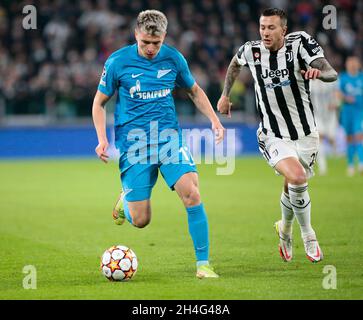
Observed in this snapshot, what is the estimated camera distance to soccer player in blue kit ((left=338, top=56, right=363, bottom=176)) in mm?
17125

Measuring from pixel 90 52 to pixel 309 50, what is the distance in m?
16.4

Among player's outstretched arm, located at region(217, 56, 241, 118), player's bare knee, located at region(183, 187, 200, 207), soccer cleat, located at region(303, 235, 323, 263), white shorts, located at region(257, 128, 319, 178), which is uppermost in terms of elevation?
player's outstretched arm, located at region(217, 56, 241, 118)

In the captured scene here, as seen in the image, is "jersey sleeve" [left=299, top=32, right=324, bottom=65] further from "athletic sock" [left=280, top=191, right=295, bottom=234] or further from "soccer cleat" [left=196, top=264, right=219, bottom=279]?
"soccer cleat" [left=196, top=264, right=219, bottom=279]

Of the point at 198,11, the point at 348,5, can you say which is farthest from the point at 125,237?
the point at 348,5

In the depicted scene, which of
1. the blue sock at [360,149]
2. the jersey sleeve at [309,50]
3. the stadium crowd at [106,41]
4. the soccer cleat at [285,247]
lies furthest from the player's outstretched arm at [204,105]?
the stadium crowd at [106,41]

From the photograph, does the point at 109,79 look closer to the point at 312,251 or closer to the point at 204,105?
the point at 204,105

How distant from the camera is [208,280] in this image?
6945 mm

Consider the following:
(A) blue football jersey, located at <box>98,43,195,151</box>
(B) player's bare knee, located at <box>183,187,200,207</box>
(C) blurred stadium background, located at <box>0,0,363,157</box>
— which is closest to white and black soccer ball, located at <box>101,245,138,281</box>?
(B) player's bare knee, located at <box>183,187,200,207</box>

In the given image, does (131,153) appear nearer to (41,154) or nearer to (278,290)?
(278,290)

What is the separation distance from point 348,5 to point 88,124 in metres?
10.4

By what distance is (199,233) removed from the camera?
7.18 meters

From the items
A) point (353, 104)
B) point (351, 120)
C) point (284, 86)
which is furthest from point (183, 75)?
point (351, 120)

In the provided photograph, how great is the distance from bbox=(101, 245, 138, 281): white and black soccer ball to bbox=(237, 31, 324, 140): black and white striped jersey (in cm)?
196

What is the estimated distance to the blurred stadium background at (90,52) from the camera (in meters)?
22.2
